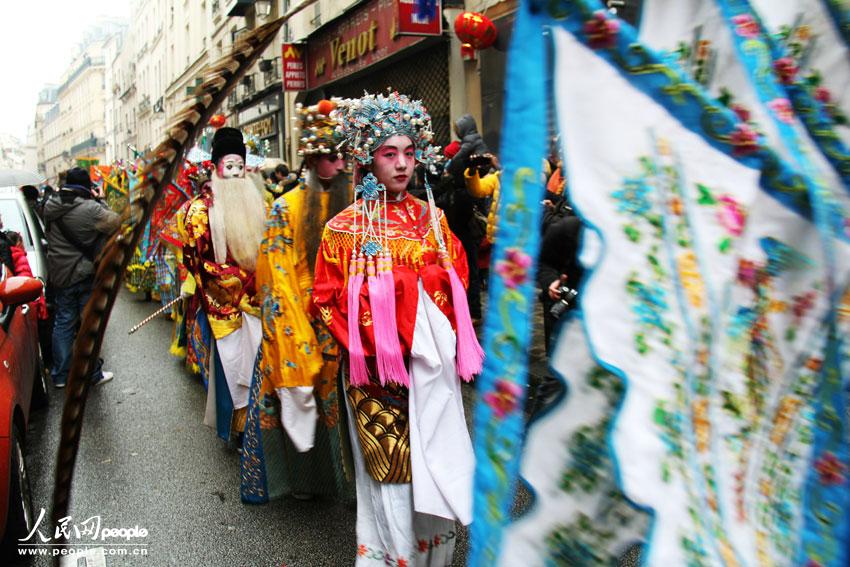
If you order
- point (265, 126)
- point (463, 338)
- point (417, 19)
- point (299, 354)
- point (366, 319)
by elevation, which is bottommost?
point (299, 354)

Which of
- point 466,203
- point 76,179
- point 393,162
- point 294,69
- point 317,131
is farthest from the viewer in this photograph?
point 294,69

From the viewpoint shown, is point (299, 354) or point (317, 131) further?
point (317, 131)

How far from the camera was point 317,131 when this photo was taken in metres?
3.50

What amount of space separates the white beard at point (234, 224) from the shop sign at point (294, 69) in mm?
8703

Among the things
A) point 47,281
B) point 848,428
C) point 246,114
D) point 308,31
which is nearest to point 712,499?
point 848,428

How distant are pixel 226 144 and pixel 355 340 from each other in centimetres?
257

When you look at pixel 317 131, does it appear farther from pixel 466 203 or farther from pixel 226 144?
pixel 466 203

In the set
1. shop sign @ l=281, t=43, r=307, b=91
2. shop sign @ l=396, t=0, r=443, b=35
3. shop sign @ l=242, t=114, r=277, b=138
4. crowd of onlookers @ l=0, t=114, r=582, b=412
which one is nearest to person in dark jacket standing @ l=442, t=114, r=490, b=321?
crowd of onlookers @ l=0, t=114, r=582, b=412

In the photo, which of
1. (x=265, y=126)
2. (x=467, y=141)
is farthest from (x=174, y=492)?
(x=265, y=126)

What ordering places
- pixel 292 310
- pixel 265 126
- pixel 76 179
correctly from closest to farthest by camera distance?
pixel 292 310
pixel 76 179
pixel 265 126

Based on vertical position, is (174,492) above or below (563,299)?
below

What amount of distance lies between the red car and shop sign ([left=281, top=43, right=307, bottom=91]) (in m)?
9.53

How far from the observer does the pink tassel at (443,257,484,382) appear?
112 inches

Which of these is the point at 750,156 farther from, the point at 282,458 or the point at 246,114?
the point at 246,114
